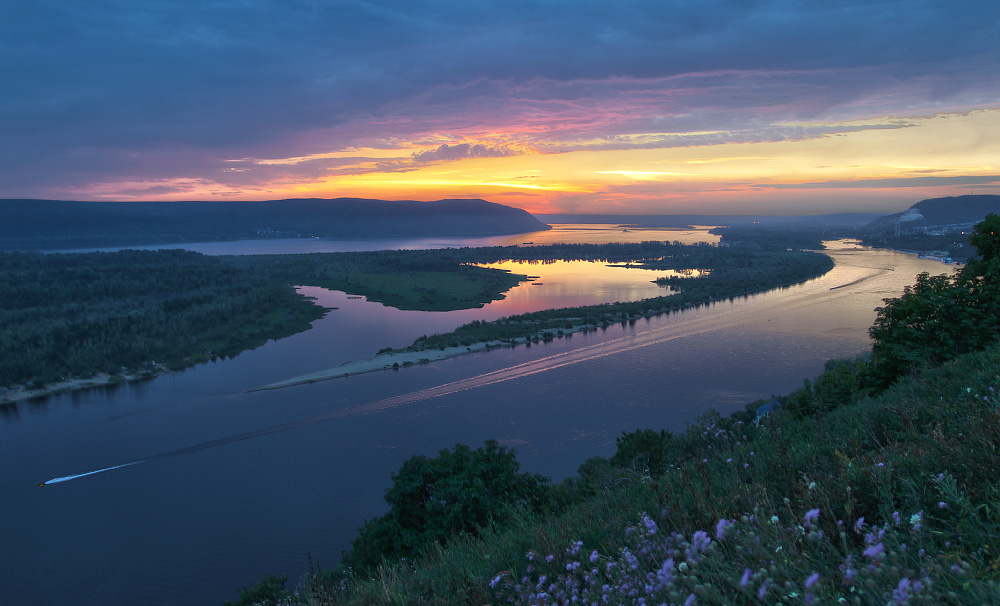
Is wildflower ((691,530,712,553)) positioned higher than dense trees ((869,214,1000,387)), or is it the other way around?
wildflower ((691,530,712,553))

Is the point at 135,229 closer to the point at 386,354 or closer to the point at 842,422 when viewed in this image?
the point at 386,354

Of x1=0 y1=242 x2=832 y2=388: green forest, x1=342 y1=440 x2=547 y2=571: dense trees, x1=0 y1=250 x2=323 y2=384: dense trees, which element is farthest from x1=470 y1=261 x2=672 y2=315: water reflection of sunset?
x1=342 y1=440 x2=547 y2=571: dense trees

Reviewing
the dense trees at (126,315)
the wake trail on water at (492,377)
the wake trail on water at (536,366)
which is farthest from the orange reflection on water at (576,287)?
the dense trees at (126,315)

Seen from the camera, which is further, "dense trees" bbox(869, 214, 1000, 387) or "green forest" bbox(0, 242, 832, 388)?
"green forest" bbox(0, 242, 832, 388)

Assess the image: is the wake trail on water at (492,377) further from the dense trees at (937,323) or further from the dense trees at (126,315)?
the dense trees at (937,323)

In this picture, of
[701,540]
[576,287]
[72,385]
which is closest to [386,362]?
[72,385]

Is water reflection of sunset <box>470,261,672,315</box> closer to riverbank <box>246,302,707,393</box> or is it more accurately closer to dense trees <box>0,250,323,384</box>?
riverbank <box>246,302,707,393</box>

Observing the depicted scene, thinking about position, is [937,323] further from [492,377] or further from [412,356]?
[412,356]

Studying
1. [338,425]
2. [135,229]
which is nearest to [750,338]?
[338,425]
